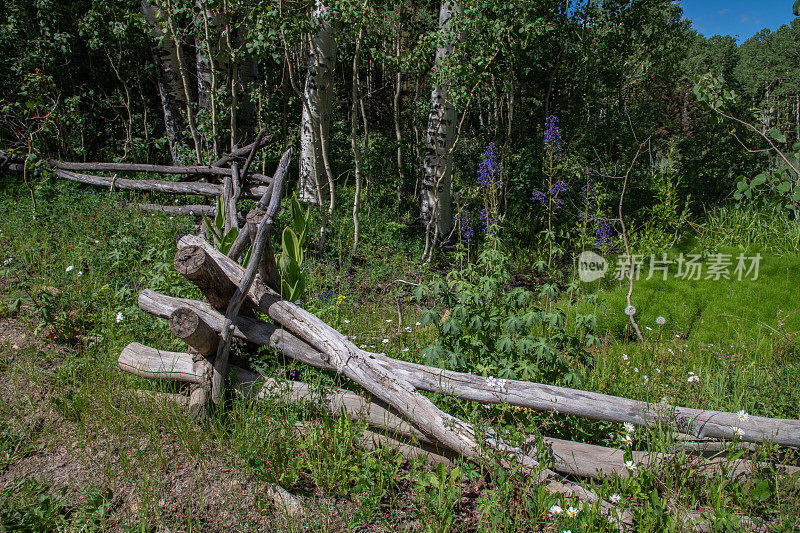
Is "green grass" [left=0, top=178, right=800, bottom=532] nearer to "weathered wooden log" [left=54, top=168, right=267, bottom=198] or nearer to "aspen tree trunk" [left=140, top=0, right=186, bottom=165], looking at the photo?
"weathered wooden log" [left=54, top=168, right=267, bottom=198]

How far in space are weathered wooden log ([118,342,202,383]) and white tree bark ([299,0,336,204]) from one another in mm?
3425

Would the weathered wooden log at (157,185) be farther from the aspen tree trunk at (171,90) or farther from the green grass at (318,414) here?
the aspen tree trunk at (171,90)

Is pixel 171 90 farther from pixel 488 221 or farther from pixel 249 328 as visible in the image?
pixel 249 328

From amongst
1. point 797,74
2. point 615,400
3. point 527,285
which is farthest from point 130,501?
point 797,74

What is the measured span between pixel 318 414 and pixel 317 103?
4.49 m

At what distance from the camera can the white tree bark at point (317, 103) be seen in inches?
249

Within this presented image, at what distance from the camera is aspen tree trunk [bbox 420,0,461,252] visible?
677 cm

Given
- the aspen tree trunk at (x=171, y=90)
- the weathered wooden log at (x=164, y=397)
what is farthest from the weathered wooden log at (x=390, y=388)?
the aspen tree trunk at (x=171, y=90)

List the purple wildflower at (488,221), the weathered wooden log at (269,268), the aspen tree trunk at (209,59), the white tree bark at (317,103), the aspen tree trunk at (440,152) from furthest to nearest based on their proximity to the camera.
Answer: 1. the aspen tree trunk at (209,59)
2. the aspen tree trunk at (440,152)
3. the white tree bark at (317,103)
4. the purple wildflower at (488,221)
5. the weathered wooden log at (269,268)

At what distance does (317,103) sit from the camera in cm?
646

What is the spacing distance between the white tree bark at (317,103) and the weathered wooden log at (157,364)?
3.43m

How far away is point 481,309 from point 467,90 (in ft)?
12.5

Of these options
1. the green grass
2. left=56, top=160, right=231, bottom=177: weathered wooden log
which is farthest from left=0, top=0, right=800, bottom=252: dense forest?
the green grass

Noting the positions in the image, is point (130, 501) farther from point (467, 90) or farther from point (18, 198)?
point (18, 198)
